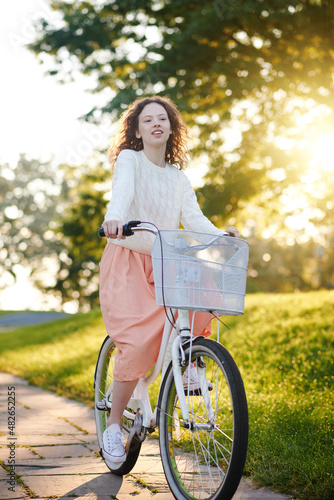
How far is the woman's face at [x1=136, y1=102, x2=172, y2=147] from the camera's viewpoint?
10.5ft

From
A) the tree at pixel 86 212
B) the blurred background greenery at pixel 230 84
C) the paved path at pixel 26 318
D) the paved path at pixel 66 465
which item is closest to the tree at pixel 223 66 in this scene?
the blurred background greenery at pixel 230 84

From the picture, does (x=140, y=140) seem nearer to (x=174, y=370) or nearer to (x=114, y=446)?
(x=174, y=370)

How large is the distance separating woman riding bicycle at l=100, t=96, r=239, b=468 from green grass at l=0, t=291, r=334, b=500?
0.83m

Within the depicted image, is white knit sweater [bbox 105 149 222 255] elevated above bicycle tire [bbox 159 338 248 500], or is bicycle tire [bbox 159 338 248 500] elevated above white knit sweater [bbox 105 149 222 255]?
white knit sweater [bbox 105 149 222 255]

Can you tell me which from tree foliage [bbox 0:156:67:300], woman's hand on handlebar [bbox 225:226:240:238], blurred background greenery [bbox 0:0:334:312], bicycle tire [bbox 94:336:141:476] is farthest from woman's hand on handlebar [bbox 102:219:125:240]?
tree foliage [bbox 0:156:67:300]

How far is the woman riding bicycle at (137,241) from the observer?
298 centimetres

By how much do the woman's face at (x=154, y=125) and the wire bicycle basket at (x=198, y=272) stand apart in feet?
2.61

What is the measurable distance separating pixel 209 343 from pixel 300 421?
1609 millimetres

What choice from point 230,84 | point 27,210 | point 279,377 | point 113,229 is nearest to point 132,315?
point 113,229

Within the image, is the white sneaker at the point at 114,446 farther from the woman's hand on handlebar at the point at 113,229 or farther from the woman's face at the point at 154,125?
the woman's face at the point at 154,125

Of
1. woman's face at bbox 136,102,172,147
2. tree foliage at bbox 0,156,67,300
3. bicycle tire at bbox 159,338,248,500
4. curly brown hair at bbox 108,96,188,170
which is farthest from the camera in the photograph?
tree foliage at bbox 0,156,67,300

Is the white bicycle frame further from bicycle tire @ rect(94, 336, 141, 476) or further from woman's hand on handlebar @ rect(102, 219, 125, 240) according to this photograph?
bicycle tire @ rect(94, 336, 141, 476)

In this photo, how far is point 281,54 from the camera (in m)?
8.68

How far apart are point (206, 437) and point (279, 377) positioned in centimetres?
283
